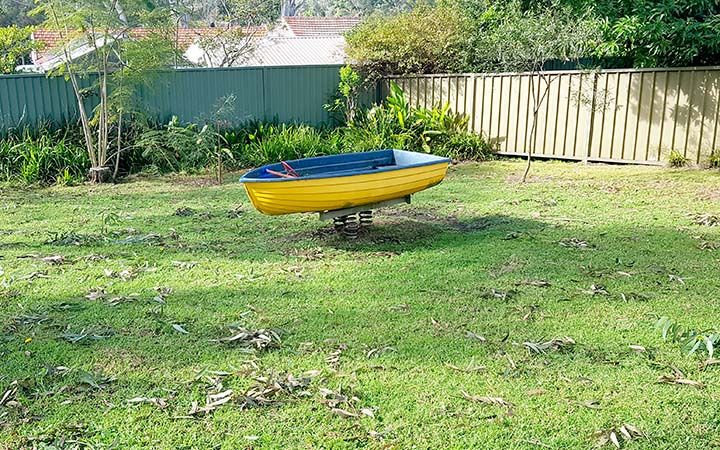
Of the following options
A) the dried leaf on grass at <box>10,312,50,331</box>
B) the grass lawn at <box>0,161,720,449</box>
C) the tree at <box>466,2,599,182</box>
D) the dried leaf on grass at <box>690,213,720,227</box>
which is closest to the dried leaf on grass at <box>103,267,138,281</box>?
the grass lawn at <box>0,161,720,449</box>

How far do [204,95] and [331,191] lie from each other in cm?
628

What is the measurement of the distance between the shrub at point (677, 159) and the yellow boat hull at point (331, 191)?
16.5 ft

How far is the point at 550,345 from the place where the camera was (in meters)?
3.41

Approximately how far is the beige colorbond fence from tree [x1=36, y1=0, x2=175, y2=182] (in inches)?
197

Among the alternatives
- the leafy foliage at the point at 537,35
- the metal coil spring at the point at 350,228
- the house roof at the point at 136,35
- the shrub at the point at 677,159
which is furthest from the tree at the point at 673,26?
the house roof at the point at 136,35

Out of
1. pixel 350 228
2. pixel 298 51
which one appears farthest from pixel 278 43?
pixel 350 228

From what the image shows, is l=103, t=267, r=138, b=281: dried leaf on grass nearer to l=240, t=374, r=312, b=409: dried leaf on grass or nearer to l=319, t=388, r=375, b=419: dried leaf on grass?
l=240, t=374, r=312, b=409: dried leaf on grass

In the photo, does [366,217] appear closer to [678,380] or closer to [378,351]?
[378,351]

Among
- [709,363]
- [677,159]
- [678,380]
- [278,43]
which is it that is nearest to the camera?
[678,380]

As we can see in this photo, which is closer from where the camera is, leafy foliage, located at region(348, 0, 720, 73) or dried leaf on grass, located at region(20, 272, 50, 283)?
dried leaf on grass, located at region(20, 272, 50, 283)

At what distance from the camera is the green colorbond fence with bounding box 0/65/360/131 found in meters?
9.30

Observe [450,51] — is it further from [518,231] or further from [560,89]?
[518,231]

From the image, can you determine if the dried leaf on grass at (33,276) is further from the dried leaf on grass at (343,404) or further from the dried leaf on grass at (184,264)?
the dried leaf on grass at (343,404)

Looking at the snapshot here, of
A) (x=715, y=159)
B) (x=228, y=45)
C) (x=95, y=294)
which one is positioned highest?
(x=228, y=45)
